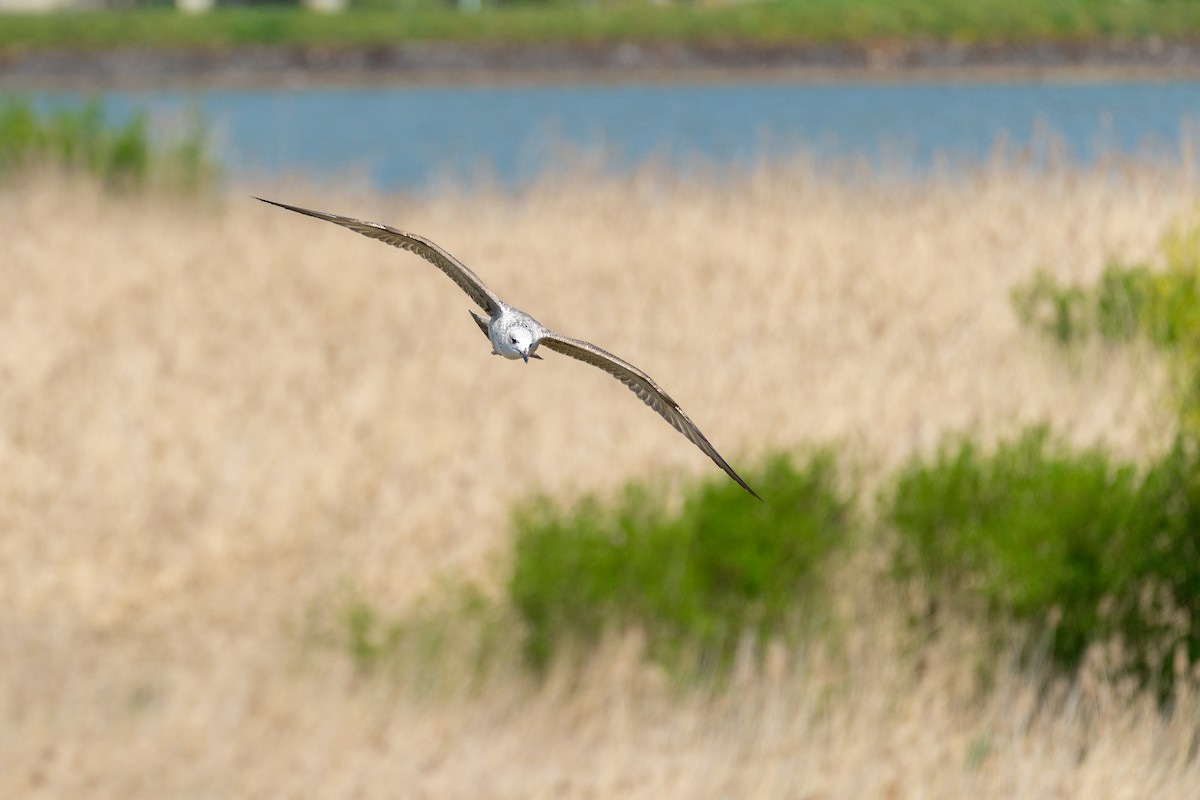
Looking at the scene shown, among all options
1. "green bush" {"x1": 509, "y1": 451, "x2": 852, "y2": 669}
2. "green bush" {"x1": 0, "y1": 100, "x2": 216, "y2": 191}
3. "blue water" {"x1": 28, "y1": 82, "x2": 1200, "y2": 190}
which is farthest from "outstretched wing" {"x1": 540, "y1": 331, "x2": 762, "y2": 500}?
"green bush" {"x1": 0, "y1": 100, "x2": 216, "y2": 191}

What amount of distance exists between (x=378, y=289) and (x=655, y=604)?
32.7 ft

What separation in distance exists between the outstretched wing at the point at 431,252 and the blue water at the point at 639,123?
1553 centimetres

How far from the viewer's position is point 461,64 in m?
70.3

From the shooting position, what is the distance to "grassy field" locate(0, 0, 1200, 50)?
63000 millimetres

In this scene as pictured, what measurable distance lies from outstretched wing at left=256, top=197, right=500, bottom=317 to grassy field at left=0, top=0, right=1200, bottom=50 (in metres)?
61.9

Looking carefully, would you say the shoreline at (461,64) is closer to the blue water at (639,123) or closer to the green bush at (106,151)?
the blue water at (639,123)

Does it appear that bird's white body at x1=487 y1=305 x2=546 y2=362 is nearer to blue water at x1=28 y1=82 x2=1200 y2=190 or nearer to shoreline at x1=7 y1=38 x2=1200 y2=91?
blue water at x1=28 y1=82 x2=1200 y2=190

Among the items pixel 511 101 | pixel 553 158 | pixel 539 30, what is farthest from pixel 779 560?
pixel 539 30

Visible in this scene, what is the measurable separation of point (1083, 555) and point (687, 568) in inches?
87.1

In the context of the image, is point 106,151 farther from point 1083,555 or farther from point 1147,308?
point 1083,555

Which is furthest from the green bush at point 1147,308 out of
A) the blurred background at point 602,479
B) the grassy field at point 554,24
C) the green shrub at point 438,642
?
the grassy field at point 554,24

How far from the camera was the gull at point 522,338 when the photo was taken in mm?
2645

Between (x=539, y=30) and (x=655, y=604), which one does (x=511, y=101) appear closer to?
(x=539, y=30)

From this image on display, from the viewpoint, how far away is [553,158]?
73.3ft
